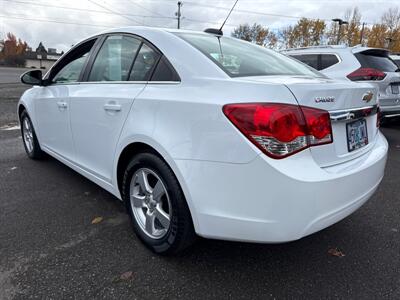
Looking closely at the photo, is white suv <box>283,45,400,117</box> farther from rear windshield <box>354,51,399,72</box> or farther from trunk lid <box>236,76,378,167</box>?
trunk lid <box>236,76,378,167</box>

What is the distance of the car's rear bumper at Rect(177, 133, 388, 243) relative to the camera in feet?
5.61

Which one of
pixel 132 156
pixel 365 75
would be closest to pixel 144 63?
pixel 132 156

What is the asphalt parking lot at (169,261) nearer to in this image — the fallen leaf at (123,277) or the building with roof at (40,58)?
the fallen leaf at (123,277)

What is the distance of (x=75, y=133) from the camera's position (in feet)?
10.2

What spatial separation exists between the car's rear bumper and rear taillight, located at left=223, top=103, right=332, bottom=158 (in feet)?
0.19

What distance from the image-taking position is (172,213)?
2137 millimetres

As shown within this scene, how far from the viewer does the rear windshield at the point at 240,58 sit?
7.23 feet

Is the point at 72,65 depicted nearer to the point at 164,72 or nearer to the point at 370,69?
Result: the point at 164,72

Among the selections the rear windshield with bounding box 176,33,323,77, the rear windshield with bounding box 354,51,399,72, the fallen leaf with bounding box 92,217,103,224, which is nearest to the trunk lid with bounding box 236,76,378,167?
the rear windshield with bounding box 176,33,323,77

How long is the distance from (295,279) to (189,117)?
1.23 metres

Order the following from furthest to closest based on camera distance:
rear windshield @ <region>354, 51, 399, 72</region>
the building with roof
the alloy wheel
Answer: the building with roof
rear windshield @ <region>354, 51, 399, 72</region>
the alloy wheel

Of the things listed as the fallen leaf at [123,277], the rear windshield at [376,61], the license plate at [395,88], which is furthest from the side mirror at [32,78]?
the license plate at [395,88]

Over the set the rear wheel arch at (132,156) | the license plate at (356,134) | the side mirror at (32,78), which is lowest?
the rear wheel arch at (132,156)

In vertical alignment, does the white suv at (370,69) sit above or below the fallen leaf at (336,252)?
above
